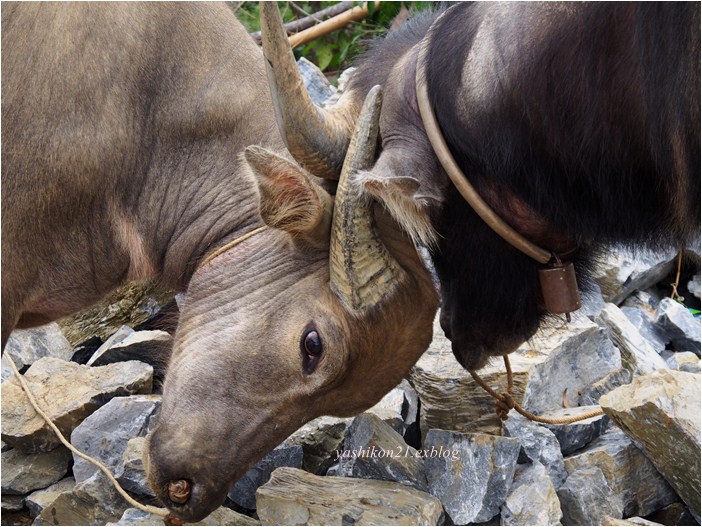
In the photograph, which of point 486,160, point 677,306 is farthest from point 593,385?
point 486,160

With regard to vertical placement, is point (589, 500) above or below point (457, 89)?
below

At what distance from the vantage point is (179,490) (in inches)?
126

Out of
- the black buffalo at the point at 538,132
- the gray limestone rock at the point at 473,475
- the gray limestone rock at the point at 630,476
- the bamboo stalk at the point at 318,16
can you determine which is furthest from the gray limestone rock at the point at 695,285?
the bamboo stalk at the point at 318,16

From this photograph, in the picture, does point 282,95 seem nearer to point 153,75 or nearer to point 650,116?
point 153,75

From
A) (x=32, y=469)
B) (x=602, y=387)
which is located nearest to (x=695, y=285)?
(x=602, y=387)

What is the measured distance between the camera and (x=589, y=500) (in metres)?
3.95

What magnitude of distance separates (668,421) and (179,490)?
1.95 m

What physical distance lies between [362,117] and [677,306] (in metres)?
3.23

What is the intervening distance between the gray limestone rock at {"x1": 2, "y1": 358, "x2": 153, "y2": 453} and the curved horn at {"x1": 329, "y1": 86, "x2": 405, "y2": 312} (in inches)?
76.2

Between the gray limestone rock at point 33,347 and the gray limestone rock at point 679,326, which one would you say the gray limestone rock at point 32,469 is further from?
the gray limestone rock at point 679,326

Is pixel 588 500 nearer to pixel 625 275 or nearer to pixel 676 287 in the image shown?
pixel 625 275

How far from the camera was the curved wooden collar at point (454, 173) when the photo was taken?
2.93m

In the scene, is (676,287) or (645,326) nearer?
(645,326)

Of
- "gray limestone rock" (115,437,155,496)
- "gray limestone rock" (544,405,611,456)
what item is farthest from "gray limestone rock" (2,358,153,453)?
"gray limestone rock" (544,405,611,456)
